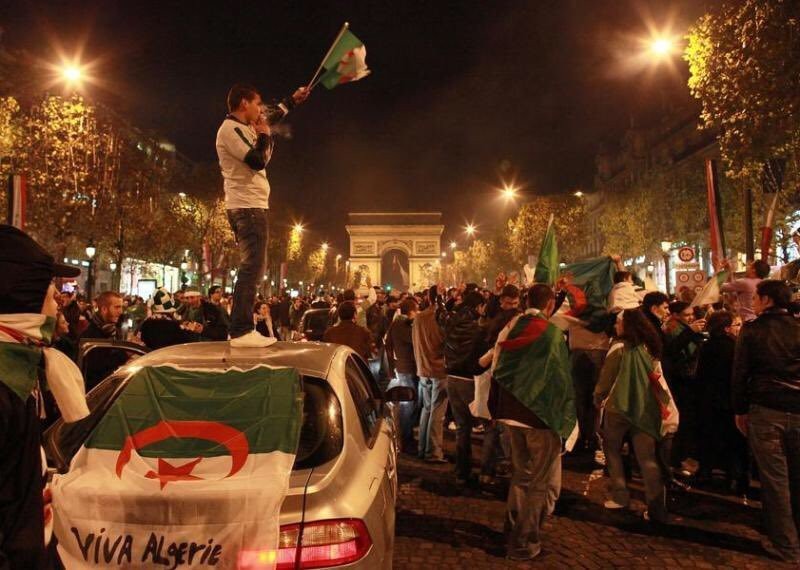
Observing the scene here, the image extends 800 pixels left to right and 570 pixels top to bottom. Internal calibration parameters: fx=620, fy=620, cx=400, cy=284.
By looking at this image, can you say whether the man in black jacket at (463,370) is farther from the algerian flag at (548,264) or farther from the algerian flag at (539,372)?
the algerian flag at (539,372)

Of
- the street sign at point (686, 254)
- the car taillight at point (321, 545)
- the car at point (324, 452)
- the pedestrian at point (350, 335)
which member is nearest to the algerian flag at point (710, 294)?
the pedestrian at point (350, 335)

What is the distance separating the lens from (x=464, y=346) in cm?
727

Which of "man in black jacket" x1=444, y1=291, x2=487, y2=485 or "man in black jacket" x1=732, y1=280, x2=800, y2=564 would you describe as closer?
"man in black jacket" x1=732, y1=280, x2=800, y2=564

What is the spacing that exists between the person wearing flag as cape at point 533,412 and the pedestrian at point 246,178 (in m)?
2.19

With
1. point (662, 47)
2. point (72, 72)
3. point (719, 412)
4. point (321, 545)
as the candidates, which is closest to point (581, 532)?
point (719, 412)

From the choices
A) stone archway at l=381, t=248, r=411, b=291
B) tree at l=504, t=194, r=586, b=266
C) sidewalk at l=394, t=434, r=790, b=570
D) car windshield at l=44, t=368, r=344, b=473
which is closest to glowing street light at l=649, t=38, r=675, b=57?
sidewalk at l=394, t=434, r=790, b=570

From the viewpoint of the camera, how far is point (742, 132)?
11648 mm

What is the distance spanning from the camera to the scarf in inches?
82.7

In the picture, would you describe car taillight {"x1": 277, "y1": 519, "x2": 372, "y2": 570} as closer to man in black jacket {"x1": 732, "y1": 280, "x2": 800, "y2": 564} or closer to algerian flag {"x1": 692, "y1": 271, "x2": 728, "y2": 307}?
man in black jacket {"x1": 732, "y1": 280, "x2": 800, "y2": 564}

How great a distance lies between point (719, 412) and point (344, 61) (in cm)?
560

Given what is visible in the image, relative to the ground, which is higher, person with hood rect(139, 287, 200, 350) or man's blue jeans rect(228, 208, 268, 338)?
man's blue jeans rect(228, 208, 268, 338)

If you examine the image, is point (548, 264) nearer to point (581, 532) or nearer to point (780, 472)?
point (581, 532)

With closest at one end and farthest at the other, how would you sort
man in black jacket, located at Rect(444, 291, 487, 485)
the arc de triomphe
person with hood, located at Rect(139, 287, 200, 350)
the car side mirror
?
1. the car side mirror
2. man in black jacket, located at Rect(444, 291, 487, 485)
3. person with hood, located at Rect(139, 287, 200, 350)
4. the arc de triomphe

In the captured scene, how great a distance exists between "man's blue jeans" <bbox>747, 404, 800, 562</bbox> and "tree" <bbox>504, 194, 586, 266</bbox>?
4505 cm
